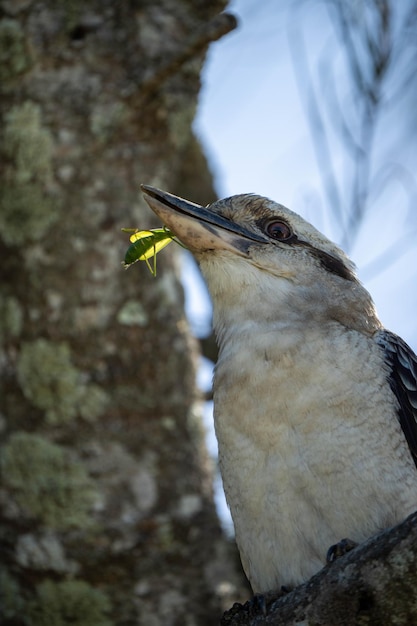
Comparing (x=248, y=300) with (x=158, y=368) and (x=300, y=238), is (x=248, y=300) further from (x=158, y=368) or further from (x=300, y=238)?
(x=158, y=368)

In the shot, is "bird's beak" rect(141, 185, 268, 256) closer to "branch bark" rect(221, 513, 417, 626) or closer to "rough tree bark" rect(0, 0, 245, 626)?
"rough tree bark" rect(0, 0, 245, 626)

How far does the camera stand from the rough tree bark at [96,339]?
5.12 meters

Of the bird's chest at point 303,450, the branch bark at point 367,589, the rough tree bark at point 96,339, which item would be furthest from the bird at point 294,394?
the rough tree bark at point 96,339

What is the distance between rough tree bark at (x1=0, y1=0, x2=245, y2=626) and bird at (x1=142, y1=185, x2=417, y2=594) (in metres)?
0.85

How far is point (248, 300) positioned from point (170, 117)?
1709 millimetres

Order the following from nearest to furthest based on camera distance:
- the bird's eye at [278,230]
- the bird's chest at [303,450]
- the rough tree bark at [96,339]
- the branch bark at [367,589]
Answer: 1. the branch bark at [367,589]
2. the bird's chest at [303,450]
3. the bird's eye at [278,230]
4. the rough tree bark at [96,339]

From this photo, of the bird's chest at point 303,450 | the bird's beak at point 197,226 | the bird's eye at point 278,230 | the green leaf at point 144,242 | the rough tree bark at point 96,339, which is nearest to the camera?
the bird's chest at point 303,450

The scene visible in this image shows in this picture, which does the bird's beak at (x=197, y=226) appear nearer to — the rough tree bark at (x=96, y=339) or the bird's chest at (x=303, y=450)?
the bird's chest at (x=303, y=450)

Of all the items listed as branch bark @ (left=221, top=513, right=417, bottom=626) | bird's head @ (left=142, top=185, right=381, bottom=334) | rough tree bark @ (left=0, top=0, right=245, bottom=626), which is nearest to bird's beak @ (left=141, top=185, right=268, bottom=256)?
bird's head @ (left=142, top=185, right=381, bottom=334)

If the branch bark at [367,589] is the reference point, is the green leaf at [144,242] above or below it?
above

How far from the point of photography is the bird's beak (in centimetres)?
442

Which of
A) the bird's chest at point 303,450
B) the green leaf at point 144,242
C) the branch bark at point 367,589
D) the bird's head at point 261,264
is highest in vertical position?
the green leaf at point 144,242

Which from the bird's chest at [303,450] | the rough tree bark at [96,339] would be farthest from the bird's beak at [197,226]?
the rough tree bark at [96,339]

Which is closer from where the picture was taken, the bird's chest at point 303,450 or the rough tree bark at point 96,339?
the bird's chest at point 303,450
